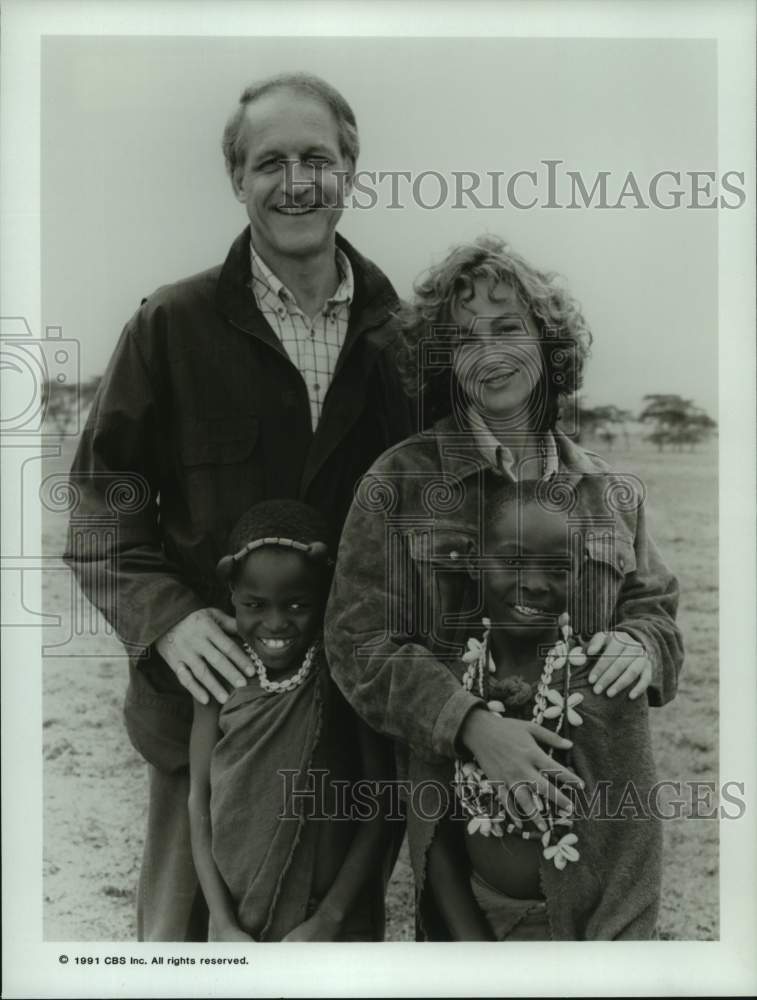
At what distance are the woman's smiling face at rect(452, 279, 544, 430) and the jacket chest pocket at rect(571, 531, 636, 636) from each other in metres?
0.29

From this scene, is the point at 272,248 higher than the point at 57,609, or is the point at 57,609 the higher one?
the point at 272,248

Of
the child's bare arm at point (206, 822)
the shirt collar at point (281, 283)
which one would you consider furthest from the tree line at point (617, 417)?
the child's bare arm at point (206, 822)

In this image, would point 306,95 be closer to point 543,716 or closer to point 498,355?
point 498,355

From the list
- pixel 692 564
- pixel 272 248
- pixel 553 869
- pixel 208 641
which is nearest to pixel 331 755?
pixel 208 641

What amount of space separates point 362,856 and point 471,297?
45.7 inches

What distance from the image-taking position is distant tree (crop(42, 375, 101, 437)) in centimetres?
220

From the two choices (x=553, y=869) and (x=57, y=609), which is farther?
(x=57, y=609)

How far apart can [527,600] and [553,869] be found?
21.1 inches

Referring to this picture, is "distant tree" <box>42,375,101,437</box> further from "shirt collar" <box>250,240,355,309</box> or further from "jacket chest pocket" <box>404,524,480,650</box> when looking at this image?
"jacket chest pocket" <box>404,524,480,650</box>

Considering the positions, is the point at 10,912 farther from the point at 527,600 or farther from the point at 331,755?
the point at 527,600

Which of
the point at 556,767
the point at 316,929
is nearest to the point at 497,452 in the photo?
the point at 556,767

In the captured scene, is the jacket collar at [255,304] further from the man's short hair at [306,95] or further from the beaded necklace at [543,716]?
the beaded necklace at [543,716]

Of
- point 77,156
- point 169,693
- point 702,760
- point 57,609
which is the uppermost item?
point 77,156

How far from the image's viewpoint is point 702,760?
2238mm
